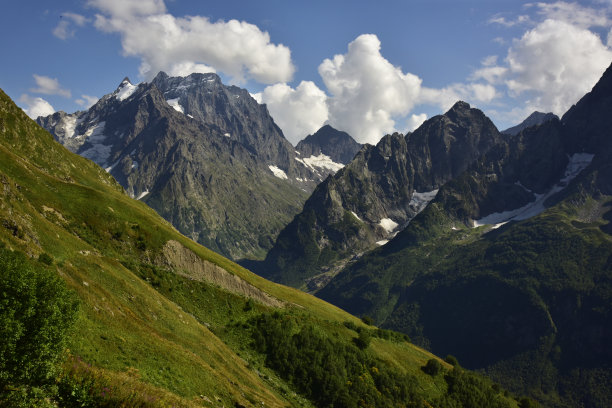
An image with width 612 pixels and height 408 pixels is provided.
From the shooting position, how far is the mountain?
2059 centimetres

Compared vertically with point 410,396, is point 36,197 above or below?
above

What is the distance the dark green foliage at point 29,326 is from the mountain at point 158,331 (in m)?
0.08

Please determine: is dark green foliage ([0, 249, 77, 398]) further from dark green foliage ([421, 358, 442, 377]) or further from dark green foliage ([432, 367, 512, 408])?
dark green foliage ([421, 358, 442, 377])

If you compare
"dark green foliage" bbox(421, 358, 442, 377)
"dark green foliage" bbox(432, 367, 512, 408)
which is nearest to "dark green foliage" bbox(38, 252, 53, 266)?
"dark green foliage" bbox(432, 367, 512, 408)

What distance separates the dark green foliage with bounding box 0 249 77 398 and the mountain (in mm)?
84

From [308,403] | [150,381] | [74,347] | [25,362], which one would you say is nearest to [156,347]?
[150,381]

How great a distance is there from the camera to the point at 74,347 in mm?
25203

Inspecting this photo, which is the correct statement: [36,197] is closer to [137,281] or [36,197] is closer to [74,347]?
[137,281]

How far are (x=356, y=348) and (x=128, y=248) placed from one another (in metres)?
44.3

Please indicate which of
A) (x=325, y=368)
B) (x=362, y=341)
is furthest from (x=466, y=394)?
(x=325, y=368)

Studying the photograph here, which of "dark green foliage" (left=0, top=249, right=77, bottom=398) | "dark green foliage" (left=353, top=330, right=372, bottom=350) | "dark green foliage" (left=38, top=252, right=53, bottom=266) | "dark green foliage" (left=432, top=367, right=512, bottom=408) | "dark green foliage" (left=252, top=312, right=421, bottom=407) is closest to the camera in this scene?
"dark green foliage" (left=0, top=249, right=77, bottom=398)

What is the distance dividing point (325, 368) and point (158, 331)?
30.5 m

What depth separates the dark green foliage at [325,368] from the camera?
58.3m

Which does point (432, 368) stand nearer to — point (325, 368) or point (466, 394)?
point (466, 394)
